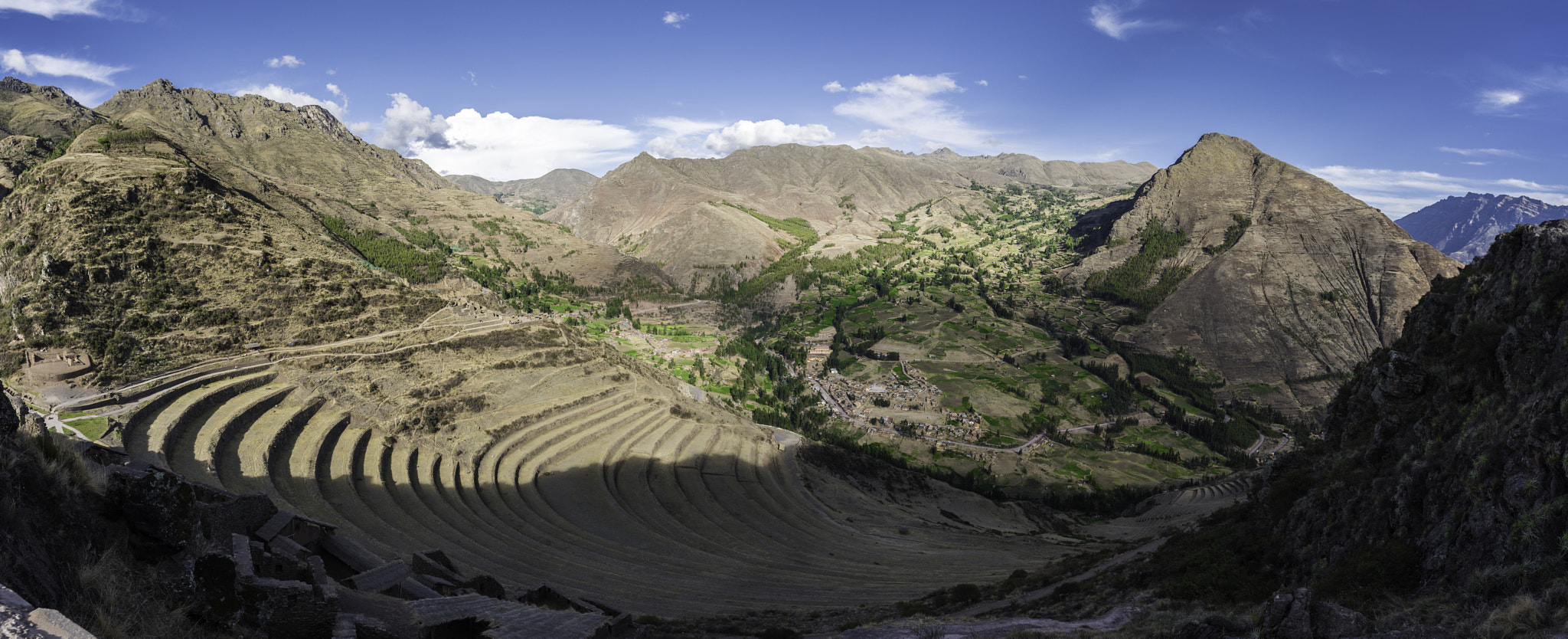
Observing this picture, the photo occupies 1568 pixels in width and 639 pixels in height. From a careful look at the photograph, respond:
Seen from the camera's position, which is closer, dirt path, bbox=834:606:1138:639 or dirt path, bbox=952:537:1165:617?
dirt path, bbox=834:606:1138:639

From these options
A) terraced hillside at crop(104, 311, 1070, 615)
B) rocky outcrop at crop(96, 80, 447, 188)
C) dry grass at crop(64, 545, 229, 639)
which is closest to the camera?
dry grass at crop(64, 545, 229, 639)

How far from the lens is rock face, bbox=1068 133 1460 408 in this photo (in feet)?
377

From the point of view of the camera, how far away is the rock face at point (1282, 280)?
115000 mm

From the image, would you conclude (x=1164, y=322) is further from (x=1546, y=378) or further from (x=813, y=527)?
(x=1546, y=378)

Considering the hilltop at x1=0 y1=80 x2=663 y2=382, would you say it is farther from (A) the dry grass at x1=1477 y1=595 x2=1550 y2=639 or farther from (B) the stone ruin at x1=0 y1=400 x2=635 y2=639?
(A) the dry grass at x1=1477 y1=595 x2=1550 y2=639

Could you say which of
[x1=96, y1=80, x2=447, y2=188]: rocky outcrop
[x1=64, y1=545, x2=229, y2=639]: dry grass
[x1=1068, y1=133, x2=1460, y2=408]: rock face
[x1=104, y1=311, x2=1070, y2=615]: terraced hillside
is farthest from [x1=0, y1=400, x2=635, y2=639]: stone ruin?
[x1=96, y1=80, x2=447, y2=188]: rocky outcrop

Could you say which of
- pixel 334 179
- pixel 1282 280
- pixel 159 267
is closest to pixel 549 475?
pixel 159 267

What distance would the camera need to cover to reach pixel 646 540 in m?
33.9

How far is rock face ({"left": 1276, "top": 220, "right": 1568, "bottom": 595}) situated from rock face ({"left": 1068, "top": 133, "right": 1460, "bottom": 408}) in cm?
10966

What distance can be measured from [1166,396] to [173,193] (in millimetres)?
131375

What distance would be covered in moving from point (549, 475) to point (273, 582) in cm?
2957

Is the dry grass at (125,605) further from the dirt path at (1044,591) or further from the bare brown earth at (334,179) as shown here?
the bare brown earth at (334,179)

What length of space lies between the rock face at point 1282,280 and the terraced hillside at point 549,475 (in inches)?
3774

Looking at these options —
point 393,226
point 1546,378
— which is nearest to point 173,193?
point 1546,378
